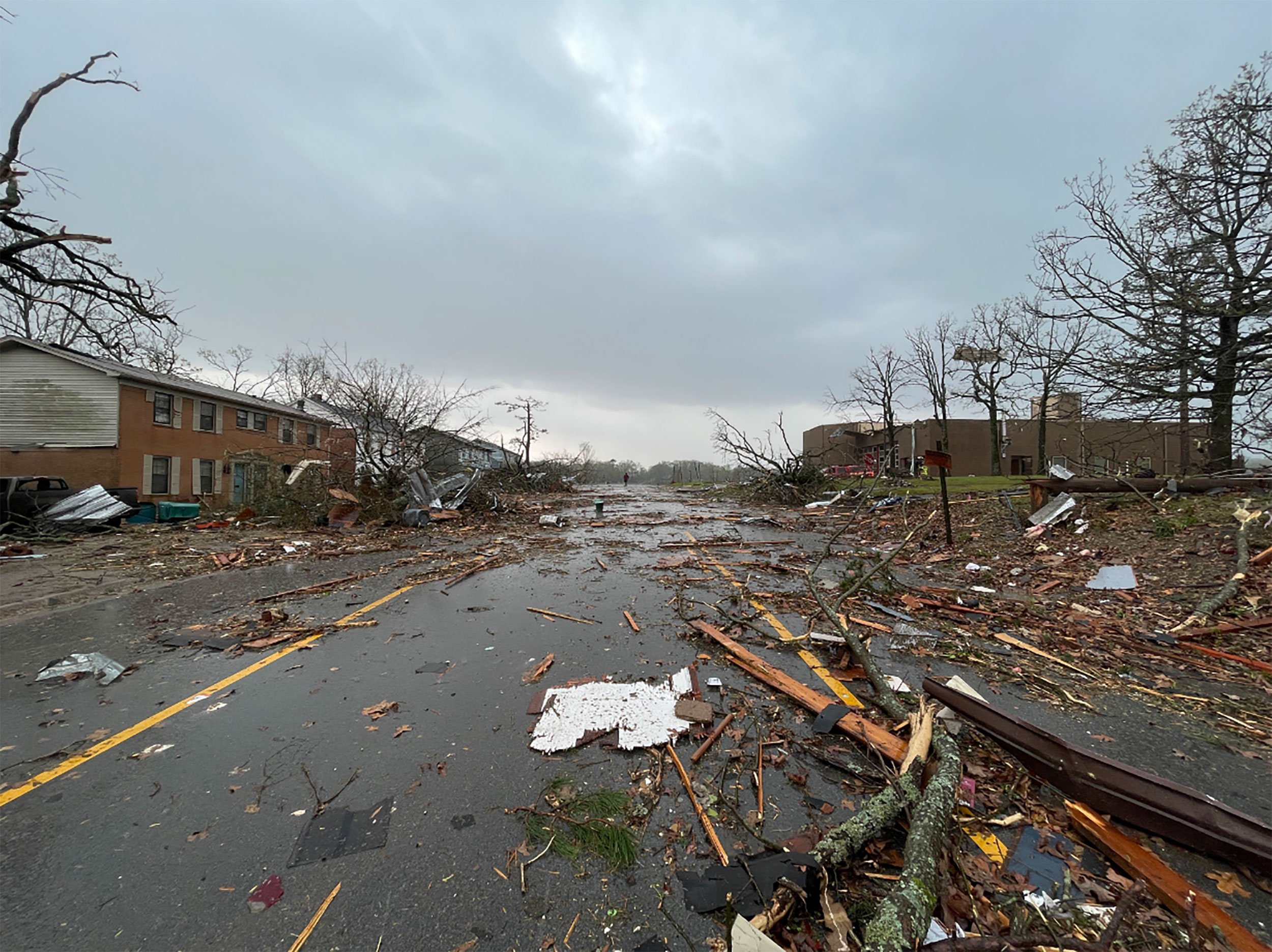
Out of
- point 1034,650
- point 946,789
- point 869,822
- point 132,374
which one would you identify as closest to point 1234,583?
point 1034,650

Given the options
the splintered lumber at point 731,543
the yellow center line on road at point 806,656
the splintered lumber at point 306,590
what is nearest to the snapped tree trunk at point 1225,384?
the splintered lumber at point 731,543

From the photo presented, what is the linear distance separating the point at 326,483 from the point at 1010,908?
51.5 feet

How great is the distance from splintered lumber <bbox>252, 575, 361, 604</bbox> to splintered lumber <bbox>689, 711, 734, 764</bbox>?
601cm

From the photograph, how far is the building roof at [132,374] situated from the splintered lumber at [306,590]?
20.3 metres

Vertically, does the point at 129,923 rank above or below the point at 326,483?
below

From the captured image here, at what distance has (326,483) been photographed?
13.6 meters

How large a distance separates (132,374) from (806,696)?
90.0 ft

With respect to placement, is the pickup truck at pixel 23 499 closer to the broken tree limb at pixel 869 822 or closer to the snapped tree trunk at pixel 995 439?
the broken tree limb at pixel 869 822

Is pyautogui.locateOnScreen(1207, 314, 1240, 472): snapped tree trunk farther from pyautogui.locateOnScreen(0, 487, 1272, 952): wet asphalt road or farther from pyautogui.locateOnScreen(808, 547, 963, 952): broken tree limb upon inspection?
pyautogui.locateOnScreen(808, 547, 963, 952): broken tree limb

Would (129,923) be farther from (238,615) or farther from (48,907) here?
(238,615)

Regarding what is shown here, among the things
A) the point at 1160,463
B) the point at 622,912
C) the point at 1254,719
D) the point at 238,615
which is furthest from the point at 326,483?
the point at 1160,463

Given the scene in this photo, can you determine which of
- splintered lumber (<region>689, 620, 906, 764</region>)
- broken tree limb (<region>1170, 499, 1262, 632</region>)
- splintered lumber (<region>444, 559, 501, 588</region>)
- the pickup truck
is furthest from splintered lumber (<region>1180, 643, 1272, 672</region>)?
the pickup truck

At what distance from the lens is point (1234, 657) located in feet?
13.3

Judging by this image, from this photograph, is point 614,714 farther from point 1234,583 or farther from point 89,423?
point 89,423
